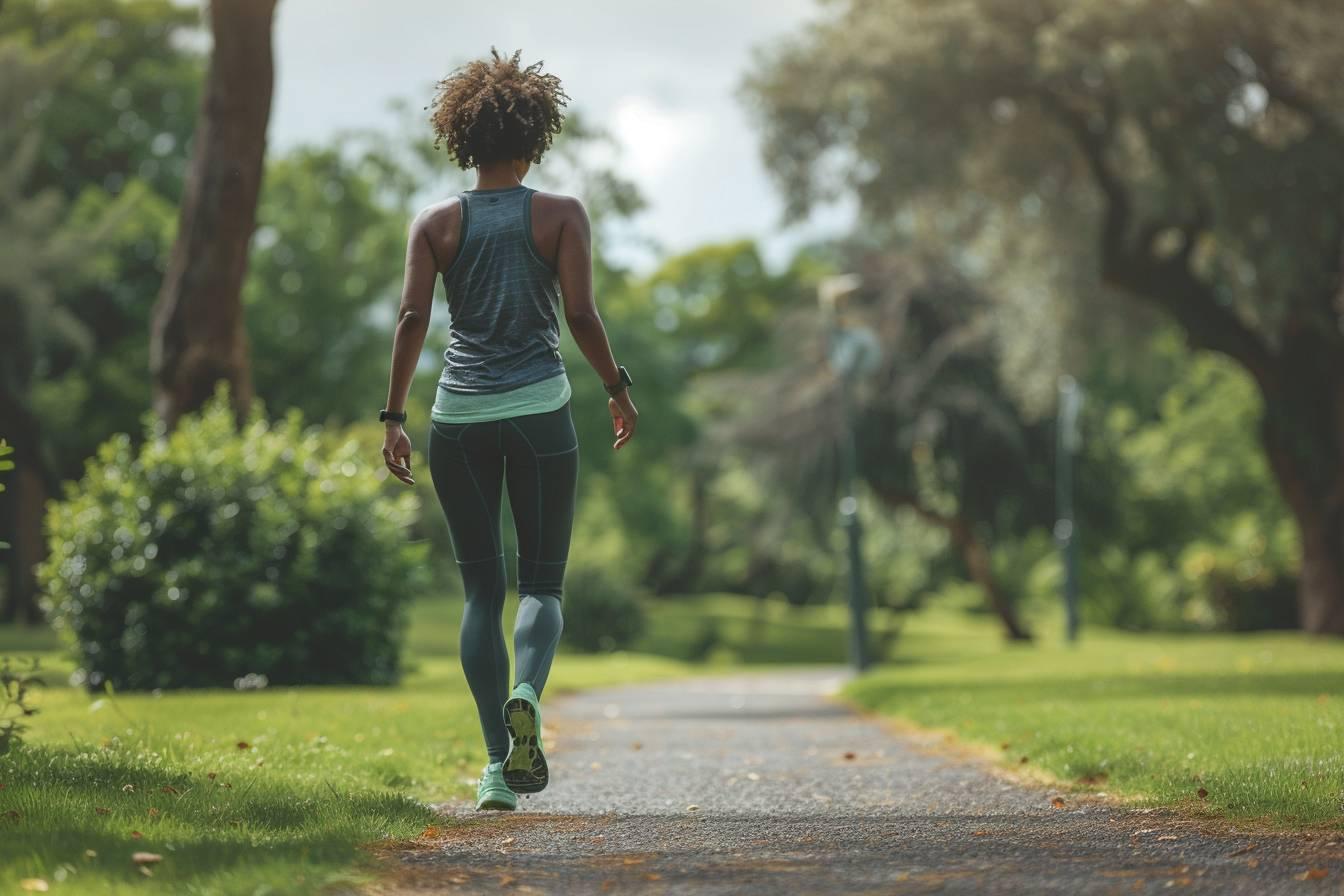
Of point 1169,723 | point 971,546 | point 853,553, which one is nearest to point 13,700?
point 1169,723

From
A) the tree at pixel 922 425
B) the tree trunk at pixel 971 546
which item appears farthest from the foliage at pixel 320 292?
the tree trunk at pixel 971 546

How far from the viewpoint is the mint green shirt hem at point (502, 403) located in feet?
18.1

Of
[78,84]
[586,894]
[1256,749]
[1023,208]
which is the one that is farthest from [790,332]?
[586,894]

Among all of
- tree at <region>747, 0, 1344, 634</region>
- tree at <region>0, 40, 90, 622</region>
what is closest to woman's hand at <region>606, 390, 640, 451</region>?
tree at <region>747, 0, 1344, 634</region>

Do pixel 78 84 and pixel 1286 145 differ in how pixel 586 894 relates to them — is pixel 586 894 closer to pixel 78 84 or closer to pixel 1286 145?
pixel 1286 145

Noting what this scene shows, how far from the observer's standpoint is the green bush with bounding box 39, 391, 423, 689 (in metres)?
13.5

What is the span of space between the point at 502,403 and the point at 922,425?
3140 centimetres

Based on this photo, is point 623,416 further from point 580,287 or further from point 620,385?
point 580,287

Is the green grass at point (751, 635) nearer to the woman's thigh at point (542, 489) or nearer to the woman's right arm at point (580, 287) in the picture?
the woman's thigh at point (542, 489)

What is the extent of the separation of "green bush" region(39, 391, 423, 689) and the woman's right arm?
8.45 metres

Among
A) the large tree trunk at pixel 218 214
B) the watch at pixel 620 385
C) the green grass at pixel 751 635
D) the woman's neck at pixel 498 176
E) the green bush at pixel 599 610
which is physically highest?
the large tree trunk at pixel 218 214

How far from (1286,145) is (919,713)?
1271cm

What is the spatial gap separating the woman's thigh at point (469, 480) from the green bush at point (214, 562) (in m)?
8.21

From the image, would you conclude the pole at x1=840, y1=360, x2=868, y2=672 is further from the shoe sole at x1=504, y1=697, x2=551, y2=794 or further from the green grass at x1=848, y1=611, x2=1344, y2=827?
the shoe sole at x1=504, y1=697, x2=551, y2=794
